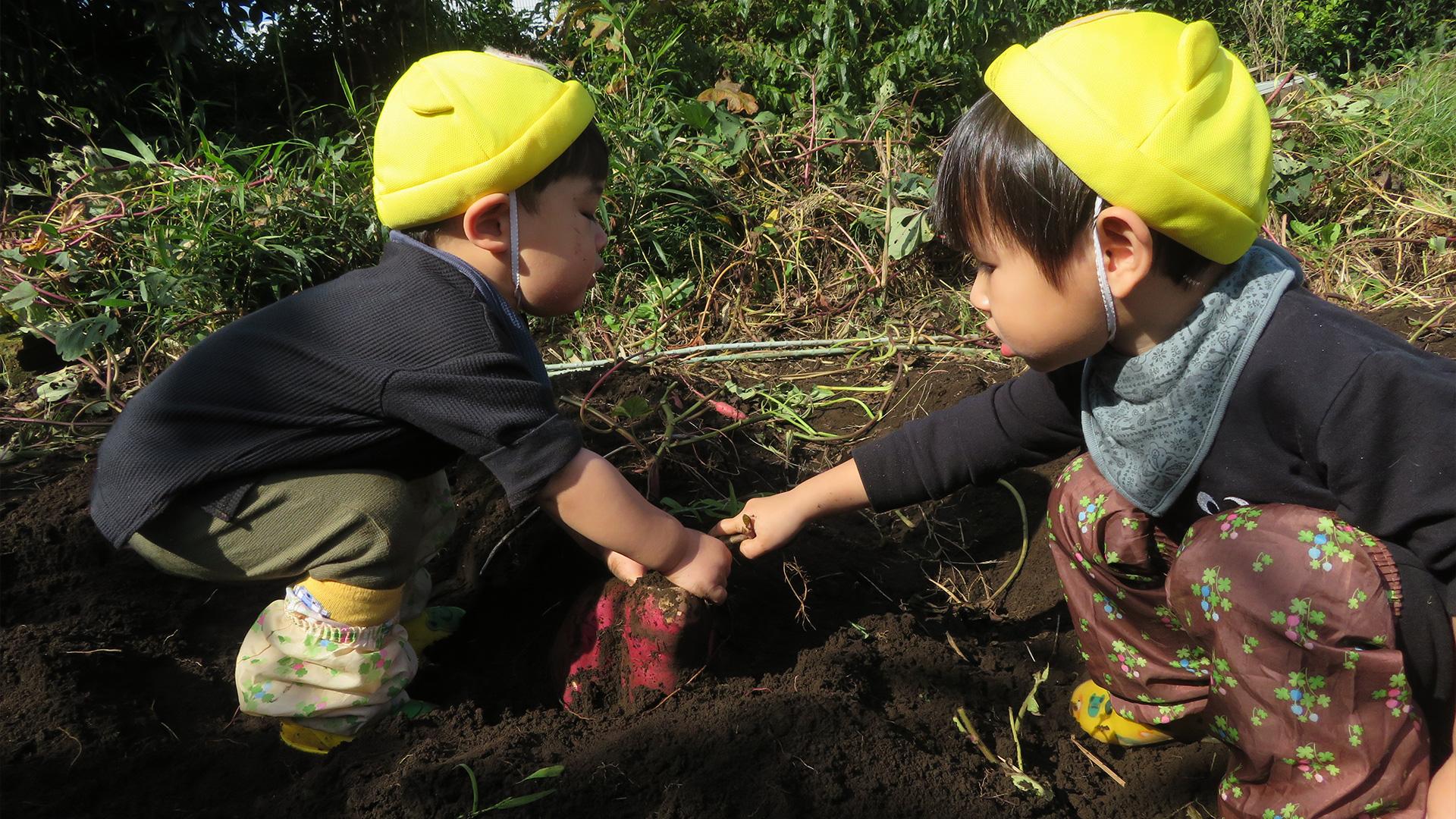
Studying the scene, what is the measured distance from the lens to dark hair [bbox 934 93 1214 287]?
150 centimetres

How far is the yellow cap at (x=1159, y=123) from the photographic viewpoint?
4.62 ft

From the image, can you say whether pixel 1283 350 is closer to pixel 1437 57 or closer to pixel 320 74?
pixel 320 74

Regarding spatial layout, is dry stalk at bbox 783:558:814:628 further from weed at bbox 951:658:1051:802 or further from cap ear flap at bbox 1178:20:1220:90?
cap ear flap at bbox 1178:20:1220:90

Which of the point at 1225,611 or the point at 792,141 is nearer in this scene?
the point at 1225,611

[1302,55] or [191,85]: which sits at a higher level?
[191,85]

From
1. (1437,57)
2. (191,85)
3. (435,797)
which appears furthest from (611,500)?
(1437,57)

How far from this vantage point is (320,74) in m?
4.60

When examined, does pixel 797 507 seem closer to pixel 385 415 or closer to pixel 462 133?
pixel 385 415

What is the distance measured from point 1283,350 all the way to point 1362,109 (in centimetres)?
375

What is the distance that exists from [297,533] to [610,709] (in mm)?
693

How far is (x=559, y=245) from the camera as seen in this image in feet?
6.37

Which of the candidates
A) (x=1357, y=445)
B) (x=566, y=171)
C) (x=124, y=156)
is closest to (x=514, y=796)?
(x=566, y=171)

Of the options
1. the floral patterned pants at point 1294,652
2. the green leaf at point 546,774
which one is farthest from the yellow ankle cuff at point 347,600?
the floral patterned pants at point 1294,652

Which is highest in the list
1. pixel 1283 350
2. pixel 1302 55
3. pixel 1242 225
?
pixel 1242 225
